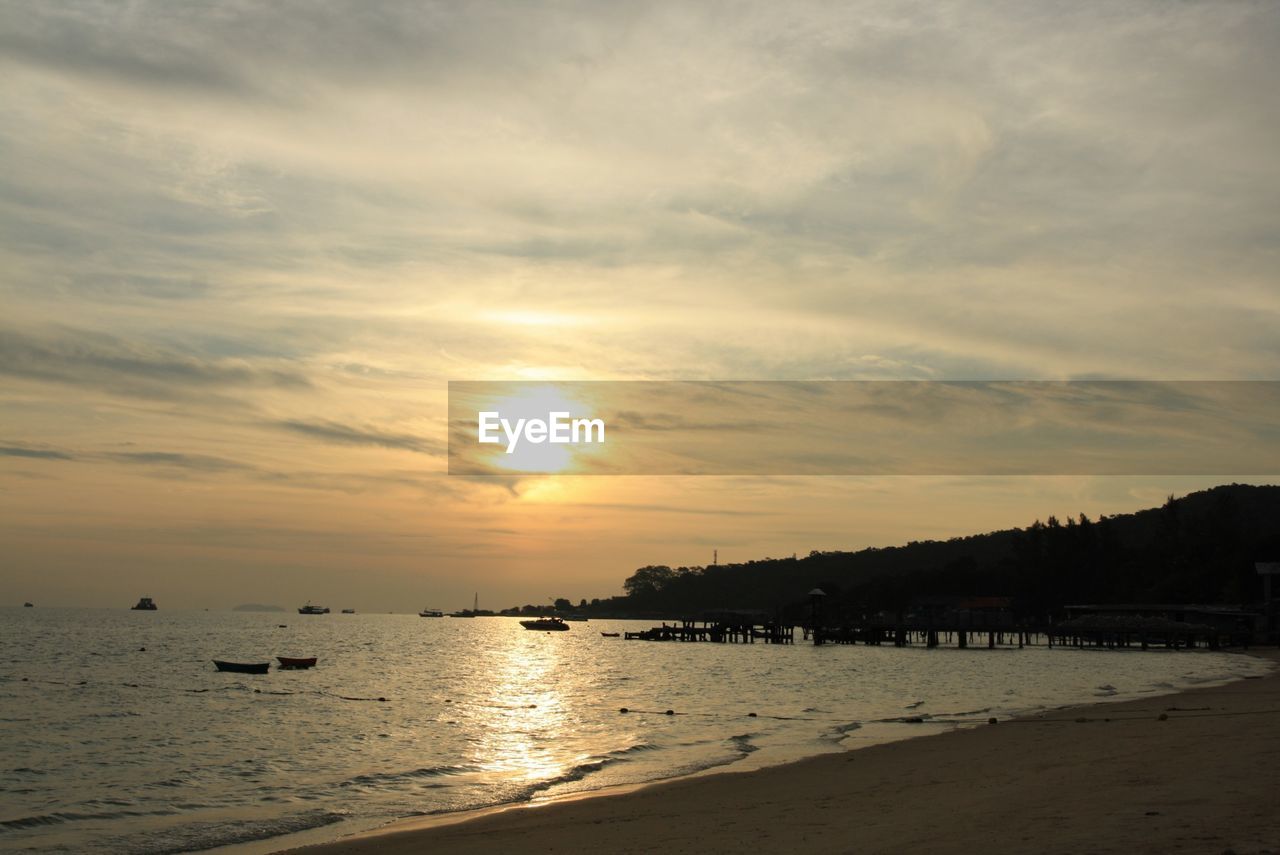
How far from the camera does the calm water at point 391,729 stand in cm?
2317

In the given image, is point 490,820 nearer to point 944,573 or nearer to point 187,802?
point 187,802

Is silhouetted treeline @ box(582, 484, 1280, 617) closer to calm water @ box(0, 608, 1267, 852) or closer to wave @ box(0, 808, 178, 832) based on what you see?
calm water @ box(0, 608, 1267, 852)

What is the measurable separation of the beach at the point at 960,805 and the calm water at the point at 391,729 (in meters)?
3.50

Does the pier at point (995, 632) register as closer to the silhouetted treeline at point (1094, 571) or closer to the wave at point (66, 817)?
the silhouetted treeline at point (1094, 571)

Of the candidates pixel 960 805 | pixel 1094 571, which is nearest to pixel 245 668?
pixel 960 805

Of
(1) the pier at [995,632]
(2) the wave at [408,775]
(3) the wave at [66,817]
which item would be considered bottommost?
(1) the pier at [995,632]

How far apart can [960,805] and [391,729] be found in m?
28.9

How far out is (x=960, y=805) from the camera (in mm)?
15875

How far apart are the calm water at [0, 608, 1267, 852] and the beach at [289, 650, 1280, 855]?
Result: 3504mm

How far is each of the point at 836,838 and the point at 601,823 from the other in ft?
17.4

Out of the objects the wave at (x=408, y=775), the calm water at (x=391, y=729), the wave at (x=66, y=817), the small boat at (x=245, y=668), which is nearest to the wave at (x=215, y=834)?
the calm water at (x=391, y=729)

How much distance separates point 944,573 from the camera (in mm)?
182125

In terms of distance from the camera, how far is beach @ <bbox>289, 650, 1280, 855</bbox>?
12477 mm

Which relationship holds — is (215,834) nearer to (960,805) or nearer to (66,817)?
(66,817)
